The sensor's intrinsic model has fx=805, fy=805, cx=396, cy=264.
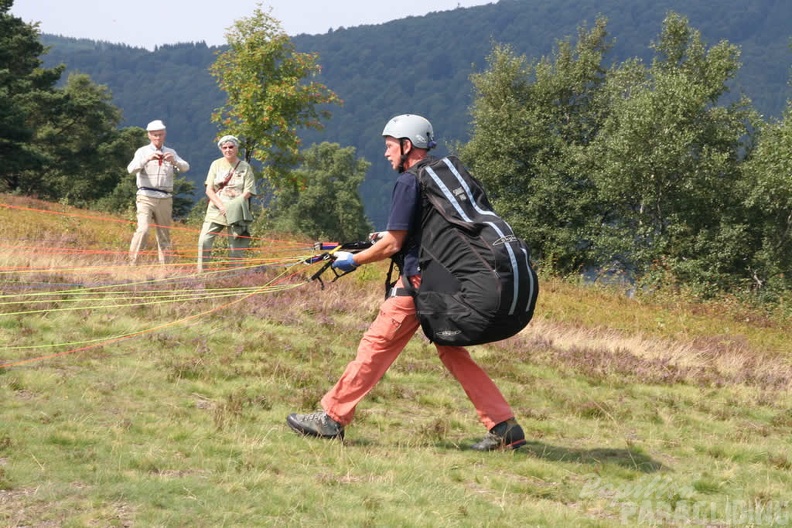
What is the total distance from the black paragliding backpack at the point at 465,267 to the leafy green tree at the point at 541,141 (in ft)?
155

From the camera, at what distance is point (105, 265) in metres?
13.0

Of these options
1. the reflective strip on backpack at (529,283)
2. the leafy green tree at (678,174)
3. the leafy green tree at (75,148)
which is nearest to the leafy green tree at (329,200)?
the leafy green tree at (75,148)

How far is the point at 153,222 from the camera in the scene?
13.5 meters

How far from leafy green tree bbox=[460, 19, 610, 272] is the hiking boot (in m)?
47.1

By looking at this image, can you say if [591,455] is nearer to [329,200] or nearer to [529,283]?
[529,283]

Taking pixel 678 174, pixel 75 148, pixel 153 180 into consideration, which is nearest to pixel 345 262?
pixel 153 180

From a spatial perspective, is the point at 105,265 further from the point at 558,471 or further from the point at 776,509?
the point at 776,509

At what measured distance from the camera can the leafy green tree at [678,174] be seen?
44656 mm

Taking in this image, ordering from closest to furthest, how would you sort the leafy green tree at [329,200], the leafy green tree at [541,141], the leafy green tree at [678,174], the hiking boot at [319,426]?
1. the hiking boot at [319,426]
2. the leafy green tree at [678,174]
3. the leafy green tree at [541,141]
4. the leafy green tree at [329,200]

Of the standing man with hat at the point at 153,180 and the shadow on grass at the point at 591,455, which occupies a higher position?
the standing man with hat at the point at 153,180

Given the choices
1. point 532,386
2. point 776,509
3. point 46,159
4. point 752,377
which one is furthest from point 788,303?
point 46,159

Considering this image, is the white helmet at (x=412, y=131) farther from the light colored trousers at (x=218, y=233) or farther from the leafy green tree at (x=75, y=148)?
the leafy green tree at (x=75, y=148)

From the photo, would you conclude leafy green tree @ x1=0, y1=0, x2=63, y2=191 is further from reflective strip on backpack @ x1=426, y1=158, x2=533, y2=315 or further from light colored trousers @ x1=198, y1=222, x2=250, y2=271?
reflective strip on backpack @ x1=426, y1=158, x2=533, y2=315

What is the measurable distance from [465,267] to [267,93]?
40840 mm
